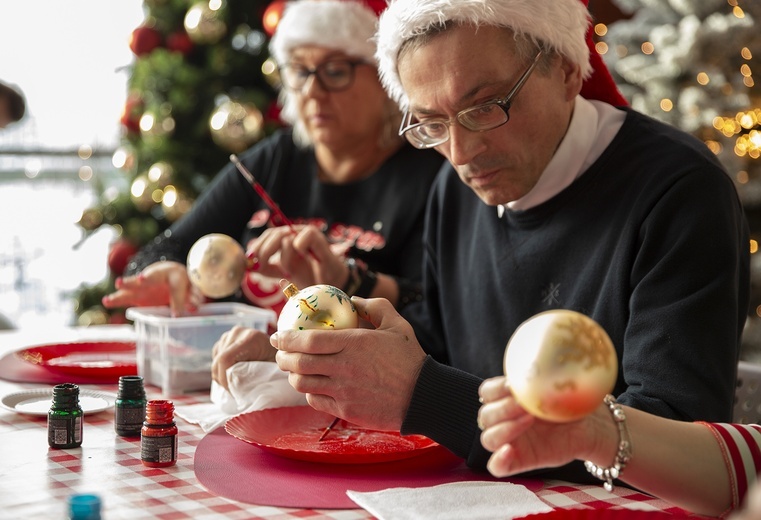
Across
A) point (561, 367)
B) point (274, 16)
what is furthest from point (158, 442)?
point (274, 16)

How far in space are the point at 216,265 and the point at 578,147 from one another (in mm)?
787

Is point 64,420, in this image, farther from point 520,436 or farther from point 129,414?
point 520,436

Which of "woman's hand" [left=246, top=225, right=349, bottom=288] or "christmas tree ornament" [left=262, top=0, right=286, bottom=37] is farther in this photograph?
"christmas tree ornament" [left=262, top=0, right=286, bottom=37]

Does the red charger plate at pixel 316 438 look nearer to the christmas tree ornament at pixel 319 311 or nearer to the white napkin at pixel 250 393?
the white napkin at pixel 250 393

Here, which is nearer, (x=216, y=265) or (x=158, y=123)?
(x=216, y=265)

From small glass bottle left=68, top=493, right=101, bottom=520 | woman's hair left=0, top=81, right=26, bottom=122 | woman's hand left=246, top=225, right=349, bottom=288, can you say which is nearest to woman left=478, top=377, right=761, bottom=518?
small glass bottle left=68, top=493, right=101, bottom=520

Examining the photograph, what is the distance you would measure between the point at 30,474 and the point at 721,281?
1.07 m

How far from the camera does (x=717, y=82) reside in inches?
126

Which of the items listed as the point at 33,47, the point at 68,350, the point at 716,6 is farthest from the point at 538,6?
the point at 33,47

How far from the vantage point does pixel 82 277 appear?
18.6 ft

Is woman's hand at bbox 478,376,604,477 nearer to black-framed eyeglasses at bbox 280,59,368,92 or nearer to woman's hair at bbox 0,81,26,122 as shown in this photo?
black-framed eyeglasses at bbox 280,59,368,92

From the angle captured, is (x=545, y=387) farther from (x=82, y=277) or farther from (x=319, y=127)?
(x=82, y=277)

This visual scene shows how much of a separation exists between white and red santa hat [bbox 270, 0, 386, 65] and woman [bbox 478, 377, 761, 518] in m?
1.80

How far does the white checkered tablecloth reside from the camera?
1.17 m
